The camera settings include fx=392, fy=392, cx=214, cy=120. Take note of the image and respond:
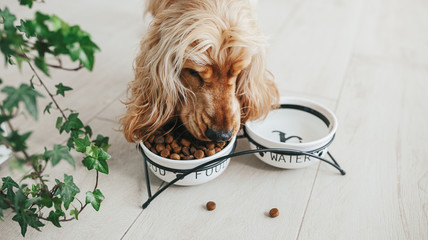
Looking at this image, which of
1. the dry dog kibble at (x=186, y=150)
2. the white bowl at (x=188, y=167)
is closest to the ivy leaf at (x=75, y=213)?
the white bowl at (x=188, y=167)

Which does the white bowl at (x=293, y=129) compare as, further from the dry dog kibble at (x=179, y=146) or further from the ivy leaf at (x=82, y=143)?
the ivy leaf at (x=82, y=143)

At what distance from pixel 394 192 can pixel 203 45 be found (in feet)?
2.76

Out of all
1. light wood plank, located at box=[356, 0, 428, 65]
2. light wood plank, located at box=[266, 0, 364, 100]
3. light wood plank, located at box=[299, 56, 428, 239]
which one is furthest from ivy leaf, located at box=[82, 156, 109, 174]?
light wood plank, located at box=[356, 0, 428, 65]

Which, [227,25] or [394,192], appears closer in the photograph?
[227,25]

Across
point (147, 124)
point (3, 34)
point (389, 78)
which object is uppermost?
point (3, 34)

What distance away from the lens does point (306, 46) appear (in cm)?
233

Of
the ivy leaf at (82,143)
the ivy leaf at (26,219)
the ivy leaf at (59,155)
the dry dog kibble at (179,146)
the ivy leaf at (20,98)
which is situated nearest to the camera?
the ivy leaf at (20,98)

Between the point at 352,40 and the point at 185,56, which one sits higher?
the point at 185,56

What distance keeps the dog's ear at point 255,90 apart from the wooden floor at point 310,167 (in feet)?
0.59

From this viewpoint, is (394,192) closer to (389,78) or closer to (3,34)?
(389,78)

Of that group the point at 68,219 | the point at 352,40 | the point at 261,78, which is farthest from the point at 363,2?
the point at 68,219

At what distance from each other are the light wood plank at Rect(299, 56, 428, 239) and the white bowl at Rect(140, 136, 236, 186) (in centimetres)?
34

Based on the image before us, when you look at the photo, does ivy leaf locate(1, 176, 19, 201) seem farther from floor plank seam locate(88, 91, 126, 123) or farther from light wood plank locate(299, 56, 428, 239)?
light wood plank locate(299, 56, 428, 239)

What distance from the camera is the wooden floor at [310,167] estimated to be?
48.6 inches
